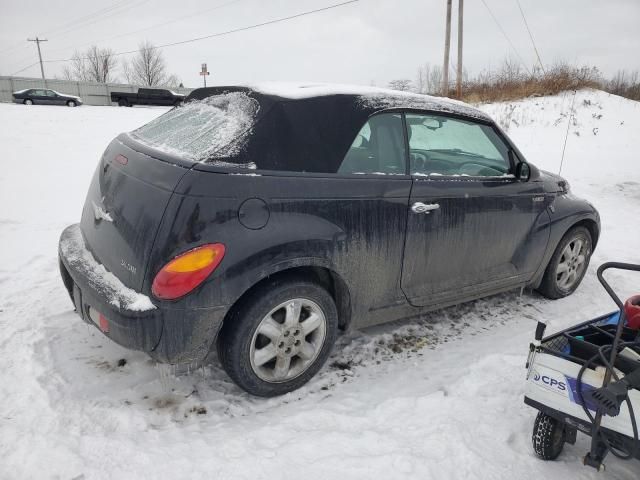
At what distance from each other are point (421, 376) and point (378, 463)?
2.88 feet

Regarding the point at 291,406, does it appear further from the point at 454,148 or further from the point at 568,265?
the point at 568,265

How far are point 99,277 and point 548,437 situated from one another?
2.43 meters

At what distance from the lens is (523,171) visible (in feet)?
11.7

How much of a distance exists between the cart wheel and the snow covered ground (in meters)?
0.06

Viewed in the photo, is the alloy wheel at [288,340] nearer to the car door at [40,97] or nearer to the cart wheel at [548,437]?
the cart wheel at [548,437]

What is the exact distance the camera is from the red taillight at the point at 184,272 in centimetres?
217

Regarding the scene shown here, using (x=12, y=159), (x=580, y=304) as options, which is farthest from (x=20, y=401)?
(x=12, y=159)

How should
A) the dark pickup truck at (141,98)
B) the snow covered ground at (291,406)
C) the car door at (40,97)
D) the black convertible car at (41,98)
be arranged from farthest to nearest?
1. the dark pickup truck at (141,98)
2. the car door at (40,97)
3. the black convertible car at (41,98)
4. the snow covered ground at (291,406)

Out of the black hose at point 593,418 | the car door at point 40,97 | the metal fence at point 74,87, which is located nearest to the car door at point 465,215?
the black hose at point 593,418

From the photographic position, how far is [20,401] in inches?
97.3

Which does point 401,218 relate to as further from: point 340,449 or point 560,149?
point 560,149

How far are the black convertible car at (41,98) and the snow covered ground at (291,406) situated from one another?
28692mm

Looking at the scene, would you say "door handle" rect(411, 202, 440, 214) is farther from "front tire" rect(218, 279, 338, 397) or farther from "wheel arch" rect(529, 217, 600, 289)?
"wheel arch" rect(529, 217, 600, 289)

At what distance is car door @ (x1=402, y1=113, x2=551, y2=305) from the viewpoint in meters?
2.97
